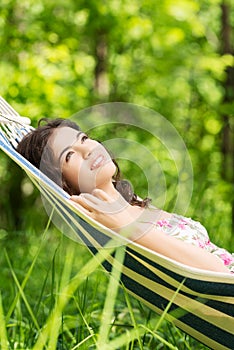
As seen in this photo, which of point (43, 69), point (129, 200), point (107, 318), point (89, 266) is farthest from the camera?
point (43, 69)

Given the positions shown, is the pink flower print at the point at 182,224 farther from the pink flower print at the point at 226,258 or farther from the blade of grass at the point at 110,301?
the blade of grass at the point at 110,301

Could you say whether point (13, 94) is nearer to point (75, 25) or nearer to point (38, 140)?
point (75, 25)

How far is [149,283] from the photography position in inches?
68.8

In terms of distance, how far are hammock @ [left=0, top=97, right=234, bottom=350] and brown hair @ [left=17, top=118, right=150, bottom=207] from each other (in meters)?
0.14

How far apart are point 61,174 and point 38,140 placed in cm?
14

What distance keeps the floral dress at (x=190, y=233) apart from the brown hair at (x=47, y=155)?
100 millimetres

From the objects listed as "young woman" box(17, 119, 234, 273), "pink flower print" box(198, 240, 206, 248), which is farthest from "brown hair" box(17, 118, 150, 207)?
"pink flower print" box(198, 240, 206, 248)

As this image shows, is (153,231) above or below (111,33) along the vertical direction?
above

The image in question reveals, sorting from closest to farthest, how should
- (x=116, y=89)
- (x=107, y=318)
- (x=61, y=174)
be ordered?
(x=107, y=318) → (x=61, y=174) → (x=116, y=89)

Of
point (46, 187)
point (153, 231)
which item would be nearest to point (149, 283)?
point (153, 231)

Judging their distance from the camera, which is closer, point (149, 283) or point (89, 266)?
point (89, 266)

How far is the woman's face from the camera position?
1980 millimetres

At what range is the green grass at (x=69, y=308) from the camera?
1257mm

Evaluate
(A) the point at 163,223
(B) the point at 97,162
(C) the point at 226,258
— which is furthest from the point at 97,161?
(C) the point at 226,258
